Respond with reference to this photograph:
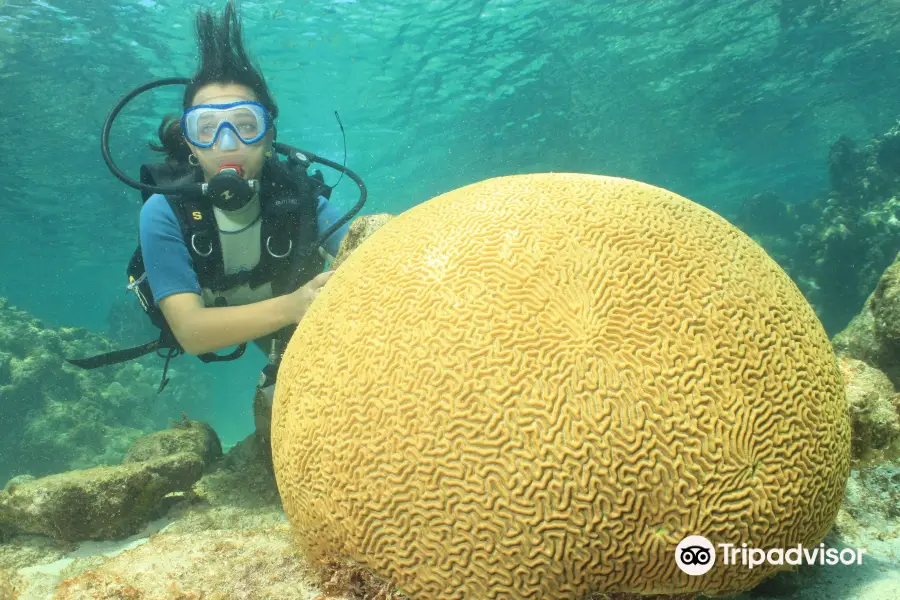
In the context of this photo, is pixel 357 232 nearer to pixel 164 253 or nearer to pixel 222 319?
pixel 222 319

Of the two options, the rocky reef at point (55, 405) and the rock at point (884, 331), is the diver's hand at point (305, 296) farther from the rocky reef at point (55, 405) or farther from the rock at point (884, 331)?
the rocky reef at point (55, 405)

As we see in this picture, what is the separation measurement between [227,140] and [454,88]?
19.1 meters

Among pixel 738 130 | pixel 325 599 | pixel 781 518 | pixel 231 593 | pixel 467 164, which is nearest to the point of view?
pixel 781 518

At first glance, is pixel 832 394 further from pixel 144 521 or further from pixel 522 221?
pixel 144 521

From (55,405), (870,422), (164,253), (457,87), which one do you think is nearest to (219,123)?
(164,253)

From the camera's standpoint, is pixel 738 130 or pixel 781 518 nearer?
pixel 781 518

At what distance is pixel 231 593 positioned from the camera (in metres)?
2.16

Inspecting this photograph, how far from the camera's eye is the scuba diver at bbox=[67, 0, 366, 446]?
3.79 metres

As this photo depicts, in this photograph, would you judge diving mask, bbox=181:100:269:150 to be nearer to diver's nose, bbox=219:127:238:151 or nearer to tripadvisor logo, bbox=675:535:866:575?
diver's nose, bbox=219:127:238:151

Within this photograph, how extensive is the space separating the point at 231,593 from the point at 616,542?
1.69 m

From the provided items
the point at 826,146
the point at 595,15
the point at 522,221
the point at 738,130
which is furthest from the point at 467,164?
the point at 522,221

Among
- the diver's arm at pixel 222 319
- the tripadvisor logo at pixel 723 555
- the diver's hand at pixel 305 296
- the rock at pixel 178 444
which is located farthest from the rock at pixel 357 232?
the tripadvisor logo at pixel 723 555

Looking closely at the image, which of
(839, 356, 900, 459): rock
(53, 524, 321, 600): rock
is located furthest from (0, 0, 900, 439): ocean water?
(839, 356, 900, 459): rock

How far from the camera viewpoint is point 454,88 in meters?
21.4
